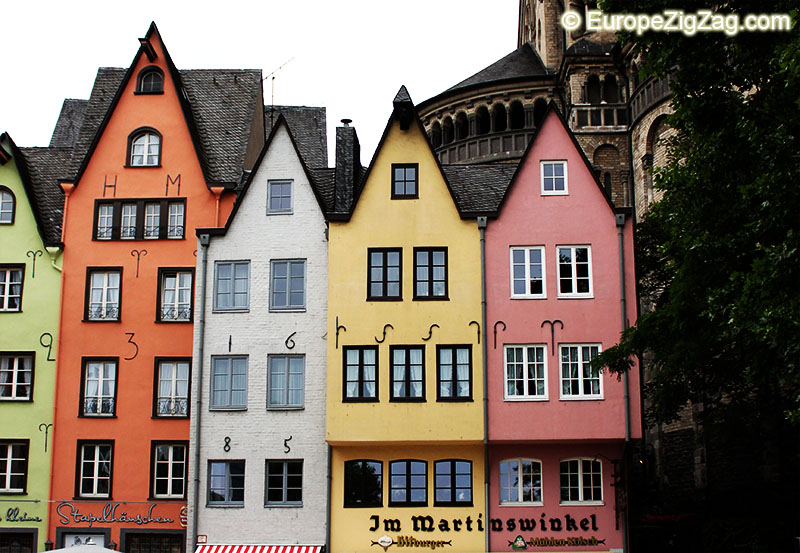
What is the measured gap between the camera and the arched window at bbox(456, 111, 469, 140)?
57.8m

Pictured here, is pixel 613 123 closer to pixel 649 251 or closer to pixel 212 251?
pixel 649 251

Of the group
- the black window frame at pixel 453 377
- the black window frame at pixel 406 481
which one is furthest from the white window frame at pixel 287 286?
the black window frame at pixel 406 481

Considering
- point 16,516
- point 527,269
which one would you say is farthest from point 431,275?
point 16,516

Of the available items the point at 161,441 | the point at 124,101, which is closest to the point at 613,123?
the point at 124,101

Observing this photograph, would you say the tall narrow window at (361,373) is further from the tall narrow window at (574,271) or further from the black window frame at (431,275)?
the tall narrow window at (574,271)

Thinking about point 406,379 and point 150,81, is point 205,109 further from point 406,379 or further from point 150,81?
point 406,379

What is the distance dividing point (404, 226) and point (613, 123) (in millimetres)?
22241

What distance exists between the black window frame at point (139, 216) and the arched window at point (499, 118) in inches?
963

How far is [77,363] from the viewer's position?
3500cm

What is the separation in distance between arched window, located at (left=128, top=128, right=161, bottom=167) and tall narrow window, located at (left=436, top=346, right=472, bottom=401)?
12.3 metres

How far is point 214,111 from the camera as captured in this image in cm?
3950

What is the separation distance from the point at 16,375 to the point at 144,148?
869 cm

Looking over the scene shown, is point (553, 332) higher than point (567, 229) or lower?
lower

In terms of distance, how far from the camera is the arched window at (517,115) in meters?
56.7
